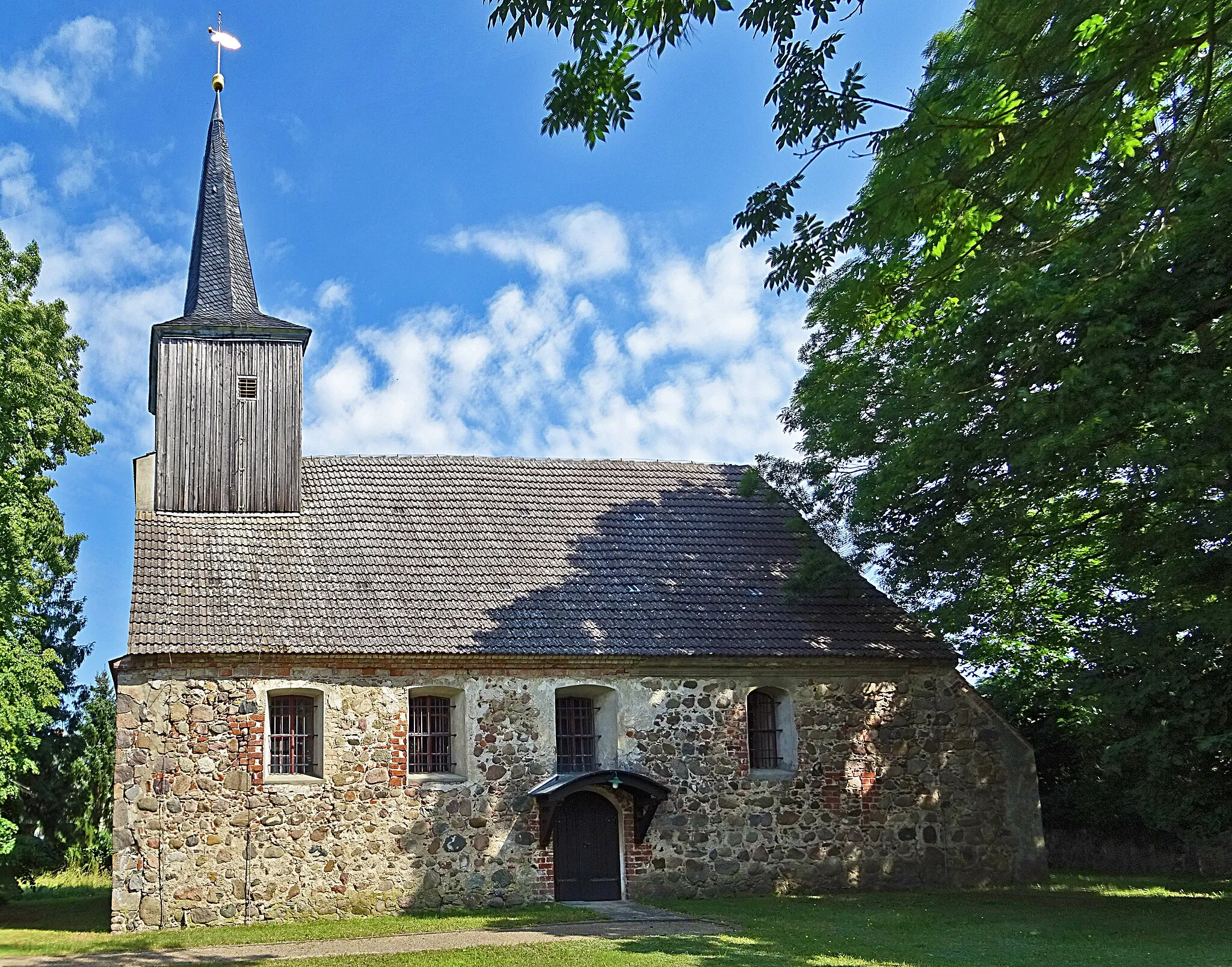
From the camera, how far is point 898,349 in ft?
53.3

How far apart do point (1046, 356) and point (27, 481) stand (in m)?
14.6

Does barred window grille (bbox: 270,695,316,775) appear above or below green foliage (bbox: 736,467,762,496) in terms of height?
below

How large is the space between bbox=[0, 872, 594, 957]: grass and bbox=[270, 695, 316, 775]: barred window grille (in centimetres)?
211

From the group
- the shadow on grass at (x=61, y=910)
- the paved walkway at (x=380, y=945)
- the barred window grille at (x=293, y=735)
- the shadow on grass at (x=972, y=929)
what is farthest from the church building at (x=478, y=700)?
the paved walkway at (x=380, y=945)

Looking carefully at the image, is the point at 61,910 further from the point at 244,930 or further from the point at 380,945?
the point at 380,945

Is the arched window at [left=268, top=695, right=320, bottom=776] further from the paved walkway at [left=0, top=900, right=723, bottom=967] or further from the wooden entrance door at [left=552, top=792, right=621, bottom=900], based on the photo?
the wooden entrance door at [left=552, top=792, right=621, bottom=900]

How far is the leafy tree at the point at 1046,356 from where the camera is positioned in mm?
5441

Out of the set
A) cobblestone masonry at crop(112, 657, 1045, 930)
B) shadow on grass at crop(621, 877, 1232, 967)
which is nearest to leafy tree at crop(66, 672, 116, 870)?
cobblestone masonry at crop(112, 657, 1045, 930)

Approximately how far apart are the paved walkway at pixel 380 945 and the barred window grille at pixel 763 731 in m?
4.03

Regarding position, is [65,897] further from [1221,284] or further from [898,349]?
[1221,284]

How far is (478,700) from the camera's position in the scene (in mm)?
15961

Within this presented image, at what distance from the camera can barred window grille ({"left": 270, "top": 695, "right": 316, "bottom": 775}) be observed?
15.5 metres

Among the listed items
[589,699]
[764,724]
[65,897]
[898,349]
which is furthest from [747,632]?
[65,897]

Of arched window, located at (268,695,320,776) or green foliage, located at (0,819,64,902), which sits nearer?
green foliage, located at (0,819,64,902)
